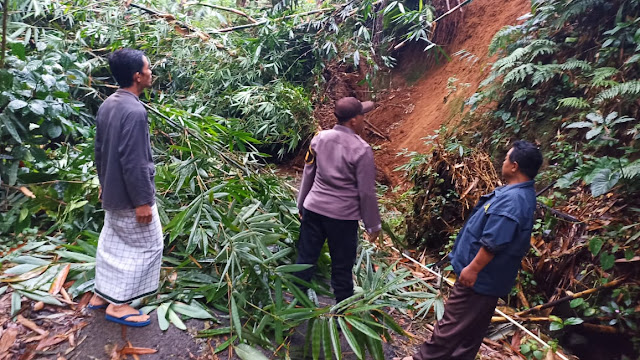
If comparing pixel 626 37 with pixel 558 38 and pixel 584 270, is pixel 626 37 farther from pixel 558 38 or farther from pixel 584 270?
pixel 584 270

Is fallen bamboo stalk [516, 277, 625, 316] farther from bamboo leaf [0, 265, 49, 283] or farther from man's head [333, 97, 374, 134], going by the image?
bamboo leaf [0, 265, 49, 283]

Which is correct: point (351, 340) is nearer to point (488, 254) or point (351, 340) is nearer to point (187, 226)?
point (488, 254)

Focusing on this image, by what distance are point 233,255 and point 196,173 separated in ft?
3.17

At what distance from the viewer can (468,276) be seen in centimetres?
226

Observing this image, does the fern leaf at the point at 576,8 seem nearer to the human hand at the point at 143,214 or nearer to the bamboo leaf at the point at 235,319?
the bamboo leaf at the point at 235,319

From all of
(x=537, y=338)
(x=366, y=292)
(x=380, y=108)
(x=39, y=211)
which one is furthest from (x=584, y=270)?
(x=380, y=108)

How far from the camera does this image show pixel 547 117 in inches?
178

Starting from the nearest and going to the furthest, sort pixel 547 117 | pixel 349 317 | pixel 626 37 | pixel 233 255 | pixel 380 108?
pixel 349 317 < pixel 233 255 < pixel 626 37 < pixel 547 117 < pixel 380 108

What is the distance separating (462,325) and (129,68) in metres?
2.36

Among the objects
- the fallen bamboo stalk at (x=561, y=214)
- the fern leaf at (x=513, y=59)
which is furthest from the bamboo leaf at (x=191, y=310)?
the fern leaf at (x=513, y=59)

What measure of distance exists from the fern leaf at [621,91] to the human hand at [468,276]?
264 centimetres

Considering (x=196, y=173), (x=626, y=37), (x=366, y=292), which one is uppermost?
(x=626, y=37)

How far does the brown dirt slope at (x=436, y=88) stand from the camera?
6.42 metres

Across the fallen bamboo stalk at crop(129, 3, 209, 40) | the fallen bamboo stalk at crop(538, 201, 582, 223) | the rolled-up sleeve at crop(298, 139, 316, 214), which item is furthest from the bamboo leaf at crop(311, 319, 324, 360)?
the fallen bamboo stalk at crop(129, 3, 209, 40)
